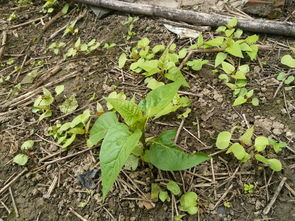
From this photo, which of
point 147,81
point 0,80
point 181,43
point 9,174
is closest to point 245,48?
point 181,43

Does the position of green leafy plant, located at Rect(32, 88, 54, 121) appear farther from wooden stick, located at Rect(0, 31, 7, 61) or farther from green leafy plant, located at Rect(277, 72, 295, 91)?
green leafy plant, located at Rect(277, 72, 295, 91)

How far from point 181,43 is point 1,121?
1559 millimetres

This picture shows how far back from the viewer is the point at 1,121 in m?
2.22

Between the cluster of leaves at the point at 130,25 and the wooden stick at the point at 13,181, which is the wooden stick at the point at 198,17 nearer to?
the cluster of leaves at the point at 130,25

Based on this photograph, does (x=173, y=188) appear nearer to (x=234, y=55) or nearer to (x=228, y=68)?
(x=228, y=68)

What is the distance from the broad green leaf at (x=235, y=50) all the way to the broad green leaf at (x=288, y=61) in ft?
1.00

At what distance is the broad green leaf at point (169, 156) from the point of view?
1.54 m

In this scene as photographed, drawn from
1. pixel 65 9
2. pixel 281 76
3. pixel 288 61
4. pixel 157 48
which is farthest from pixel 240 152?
pixel 65 9

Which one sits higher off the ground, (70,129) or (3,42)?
(3,42)

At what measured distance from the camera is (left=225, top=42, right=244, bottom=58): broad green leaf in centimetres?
213

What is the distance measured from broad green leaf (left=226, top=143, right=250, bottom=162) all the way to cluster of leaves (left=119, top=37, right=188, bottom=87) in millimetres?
561

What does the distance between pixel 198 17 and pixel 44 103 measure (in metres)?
1.46

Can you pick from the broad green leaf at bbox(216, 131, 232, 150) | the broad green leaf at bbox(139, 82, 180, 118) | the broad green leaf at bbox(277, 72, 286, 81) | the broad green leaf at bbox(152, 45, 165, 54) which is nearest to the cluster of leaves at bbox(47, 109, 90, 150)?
the broad green leaf at bbox(139, 82, 180, 118)

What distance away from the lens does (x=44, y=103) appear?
2209 millimetres
